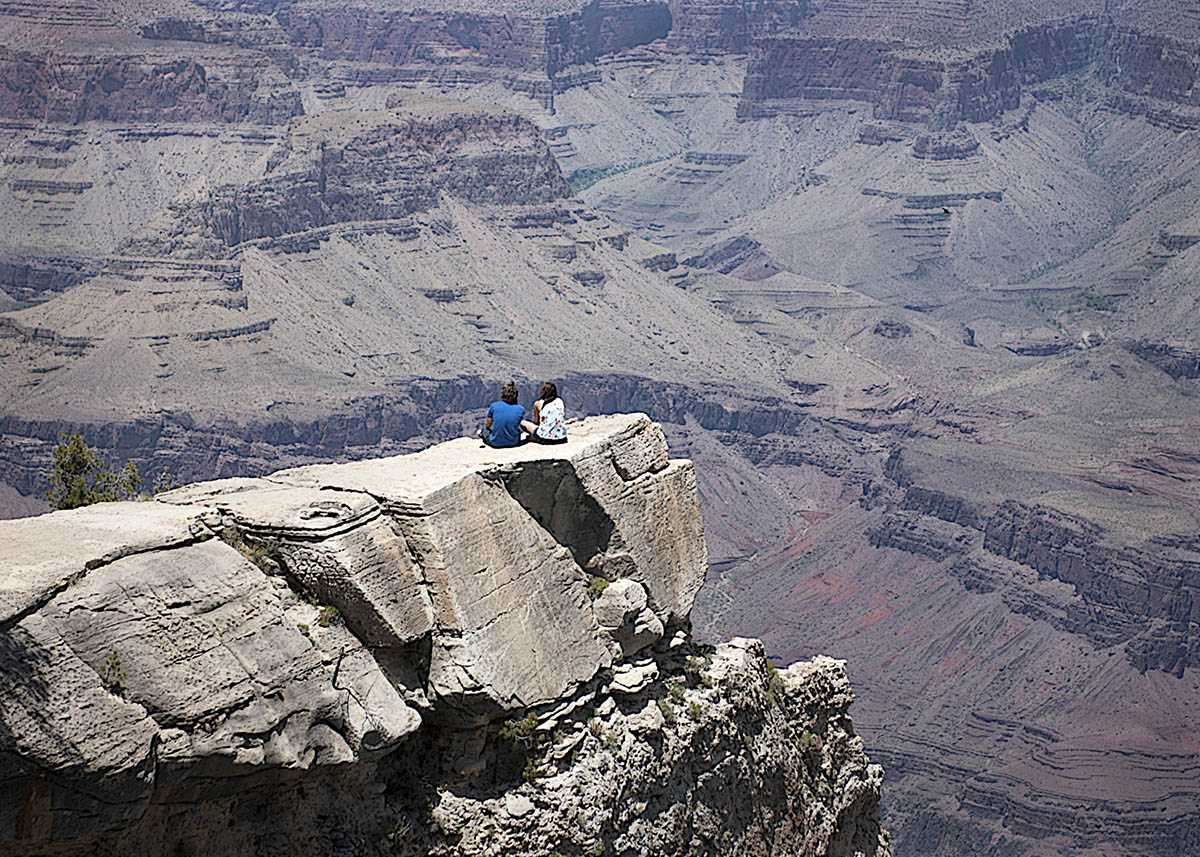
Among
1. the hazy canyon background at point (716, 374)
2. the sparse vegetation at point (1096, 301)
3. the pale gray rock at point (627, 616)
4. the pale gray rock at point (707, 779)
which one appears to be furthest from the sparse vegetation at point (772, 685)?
the sparse vegetation at point (1096, 301)

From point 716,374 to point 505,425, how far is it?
5223 inches

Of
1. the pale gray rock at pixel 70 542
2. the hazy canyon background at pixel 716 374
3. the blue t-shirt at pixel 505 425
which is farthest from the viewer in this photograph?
the hazy canyon background at pixel 716 374

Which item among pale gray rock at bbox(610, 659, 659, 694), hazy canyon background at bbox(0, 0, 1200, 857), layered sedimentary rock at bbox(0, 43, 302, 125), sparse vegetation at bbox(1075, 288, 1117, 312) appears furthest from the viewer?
sparse vegetation at bbox(1075, 288, 1117, 312)

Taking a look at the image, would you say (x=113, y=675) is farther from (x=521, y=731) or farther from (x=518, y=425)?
(x=518, y=425)

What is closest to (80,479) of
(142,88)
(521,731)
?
(521,731)

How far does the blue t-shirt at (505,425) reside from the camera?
20578 millimetres

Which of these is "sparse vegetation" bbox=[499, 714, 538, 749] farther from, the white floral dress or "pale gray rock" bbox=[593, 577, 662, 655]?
the white floral dress

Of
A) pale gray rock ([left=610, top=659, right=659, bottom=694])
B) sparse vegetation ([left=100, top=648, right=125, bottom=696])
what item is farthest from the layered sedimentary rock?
sparse vegetation ([left=100, top=648, right=125, bottom=696])

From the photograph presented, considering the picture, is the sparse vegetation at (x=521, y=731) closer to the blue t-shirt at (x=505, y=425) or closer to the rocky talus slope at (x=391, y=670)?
the rocky talus slope at (x=391, y=670)

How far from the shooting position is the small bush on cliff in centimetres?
2431

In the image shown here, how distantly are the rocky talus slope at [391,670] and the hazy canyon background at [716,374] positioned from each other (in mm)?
59122

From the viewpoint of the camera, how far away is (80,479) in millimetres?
24828

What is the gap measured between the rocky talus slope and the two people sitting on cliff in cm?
36

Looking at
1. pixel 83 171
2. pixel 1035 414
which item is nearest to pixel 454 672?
pixel 1035 414
